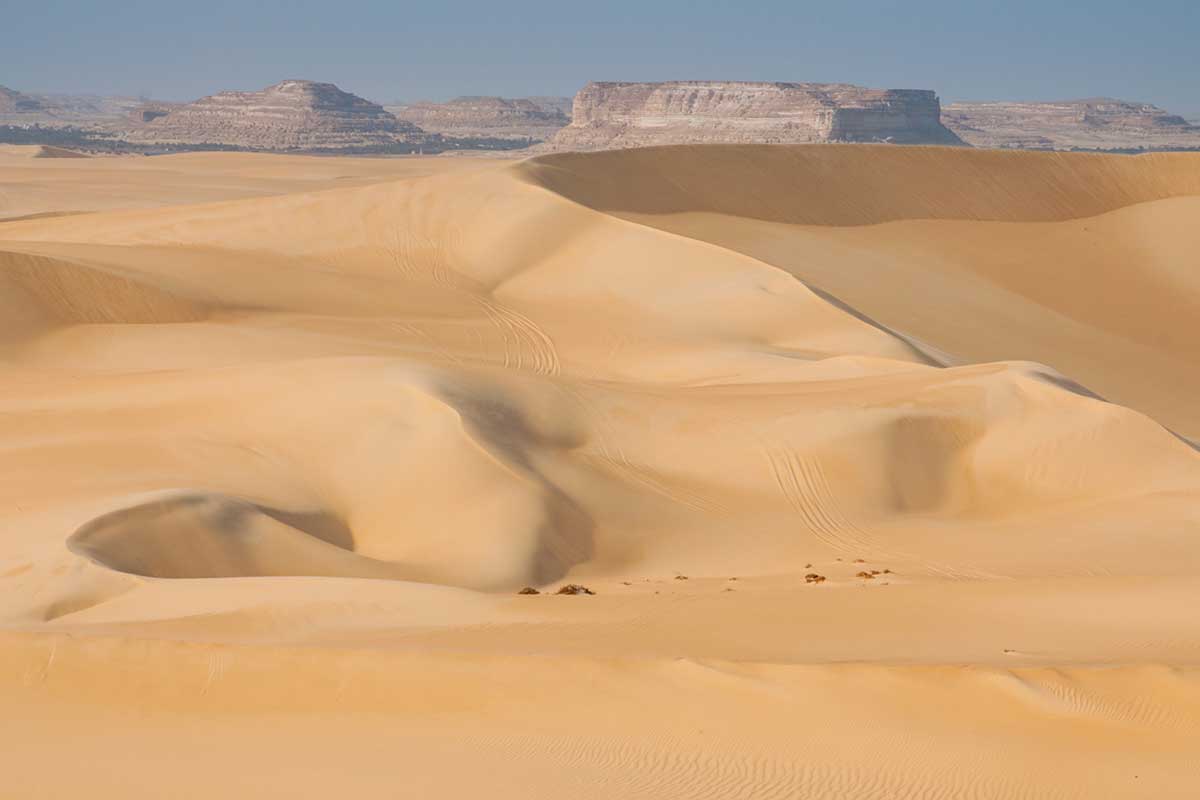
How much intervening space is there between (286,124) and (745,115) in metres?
43.5

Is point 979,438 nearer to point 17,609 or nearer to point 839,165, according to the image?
point 17,609

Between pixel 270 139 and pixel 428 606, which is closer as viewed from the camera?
pixel 428 606

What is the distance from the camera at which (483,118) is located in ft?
620

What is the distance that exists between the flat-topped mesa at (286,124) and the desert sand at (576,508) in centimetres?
9129

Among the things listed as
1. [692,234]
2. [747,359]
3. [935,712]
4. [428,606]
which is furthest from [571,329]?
[935,712]

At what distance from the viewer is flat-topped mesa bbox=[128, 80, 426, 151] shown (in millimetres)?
121938

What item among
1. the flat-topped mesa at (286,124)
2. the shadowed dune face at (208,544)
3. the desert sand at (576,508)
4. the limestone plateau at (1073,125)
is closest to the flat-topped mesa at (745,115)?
the flat-topped mesa at (286,124)

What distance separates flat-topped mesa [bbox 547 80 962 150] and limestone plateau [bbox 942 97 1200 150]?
28.2 metres

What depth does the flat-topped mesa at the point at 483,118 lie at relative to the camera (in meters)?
180

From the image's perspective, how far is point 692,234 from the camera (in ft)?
103

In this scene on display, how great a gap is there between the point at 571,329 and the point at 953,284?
1074cm

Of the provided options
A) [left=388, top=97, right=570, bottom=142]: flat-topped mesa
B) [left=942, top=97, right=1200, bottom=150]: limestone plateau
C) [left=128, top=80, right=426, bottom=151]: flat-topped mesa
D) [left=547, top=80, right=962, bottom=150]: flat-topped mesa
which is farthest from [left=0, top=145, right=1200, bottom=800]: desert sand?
[left=388, top=97, right=570, bottom=142]: flat-topped mesa

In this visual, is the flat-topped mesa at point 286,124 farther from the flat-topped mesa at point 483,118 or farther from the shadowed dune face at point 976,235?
the shadowed dune face at point 976,235

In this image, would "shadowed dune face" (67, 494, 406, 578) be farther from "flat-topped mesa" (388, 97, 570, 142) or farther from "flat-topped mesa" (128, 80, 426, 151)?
"flat-topped mesa" (388, 97, 570, 142)
